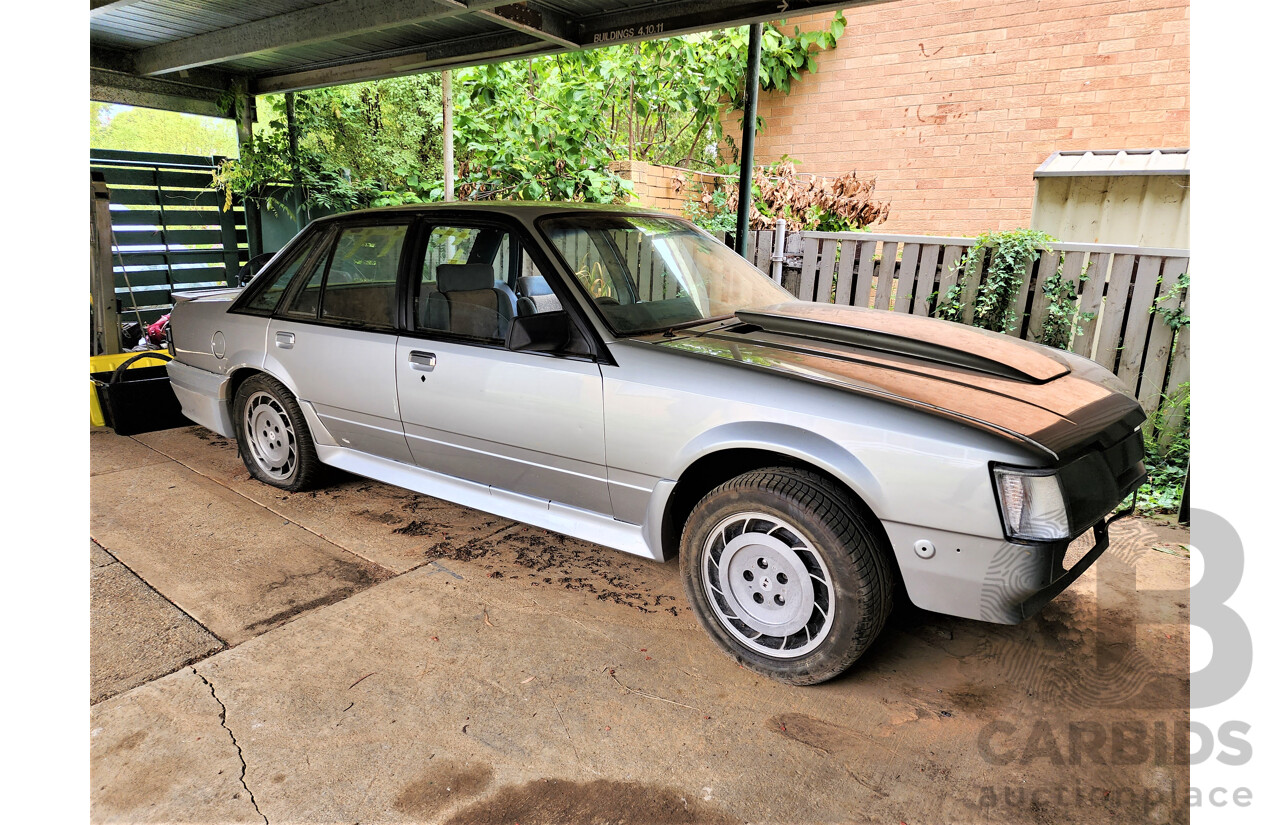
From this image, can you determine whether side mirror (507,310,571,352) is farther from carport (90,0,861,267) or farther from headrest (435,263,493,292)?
carport (90,0,861,267)

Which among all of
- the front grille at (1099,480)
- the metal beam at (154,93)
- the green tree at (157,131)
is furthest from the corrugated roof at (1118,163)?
the green tree at (157,131)

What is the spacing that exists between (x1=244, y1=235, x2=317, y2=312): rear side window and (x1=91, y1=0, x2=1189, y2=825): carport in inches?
46.0

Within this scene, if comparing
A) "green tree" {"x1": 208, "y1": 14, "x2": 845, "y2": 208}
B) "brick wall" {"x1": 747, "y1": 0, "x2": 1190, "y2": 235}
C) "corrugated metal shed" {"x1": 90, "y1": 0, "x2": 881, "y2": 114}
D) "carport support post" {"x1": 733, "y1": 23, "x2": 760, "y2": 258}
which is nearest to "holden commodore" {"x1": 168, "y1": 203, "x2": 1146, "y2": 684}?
"carport support post" {"x1": 733, "y1": 23, "x2": 760, "y2": 258}

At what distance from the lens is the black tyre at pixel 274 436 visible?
4387 millimetres

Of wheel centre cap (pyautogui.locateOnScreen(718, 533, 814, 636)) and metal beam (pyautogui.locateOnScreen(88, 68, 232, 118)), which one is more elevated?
metal beam (pyautogui.locateOnScreen(88, 68, 232, 118))

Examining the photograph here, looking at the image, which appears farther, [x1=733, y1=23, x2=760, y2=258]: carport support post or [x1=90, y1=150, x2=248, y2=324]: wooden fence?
[x1=90, y1=150, x2=248, y2=324]: wooden fence

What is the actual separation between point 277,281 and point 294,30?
316cm

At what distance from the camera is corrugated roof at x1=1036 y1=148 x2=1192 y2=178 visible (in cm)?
677

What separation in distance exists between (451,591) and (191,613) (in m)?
1.07

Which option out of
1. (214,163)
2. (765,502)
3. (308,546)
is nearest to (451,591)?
(308,546)

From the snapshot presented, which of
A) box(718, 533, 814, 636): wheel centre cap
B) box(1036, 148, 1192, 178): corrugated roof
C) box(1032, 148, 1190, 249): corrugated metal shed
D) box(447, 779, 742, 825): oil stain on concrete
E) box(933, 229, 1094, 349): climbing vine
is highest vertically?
box(1036, 148, 1192, 178): corrugated roof

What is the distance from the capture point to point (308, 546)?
3.86m

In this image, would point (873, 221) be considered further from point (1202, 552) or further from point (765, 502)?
point (765, 502)

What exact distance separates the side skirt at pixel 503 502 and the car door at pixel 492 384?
0.04m
